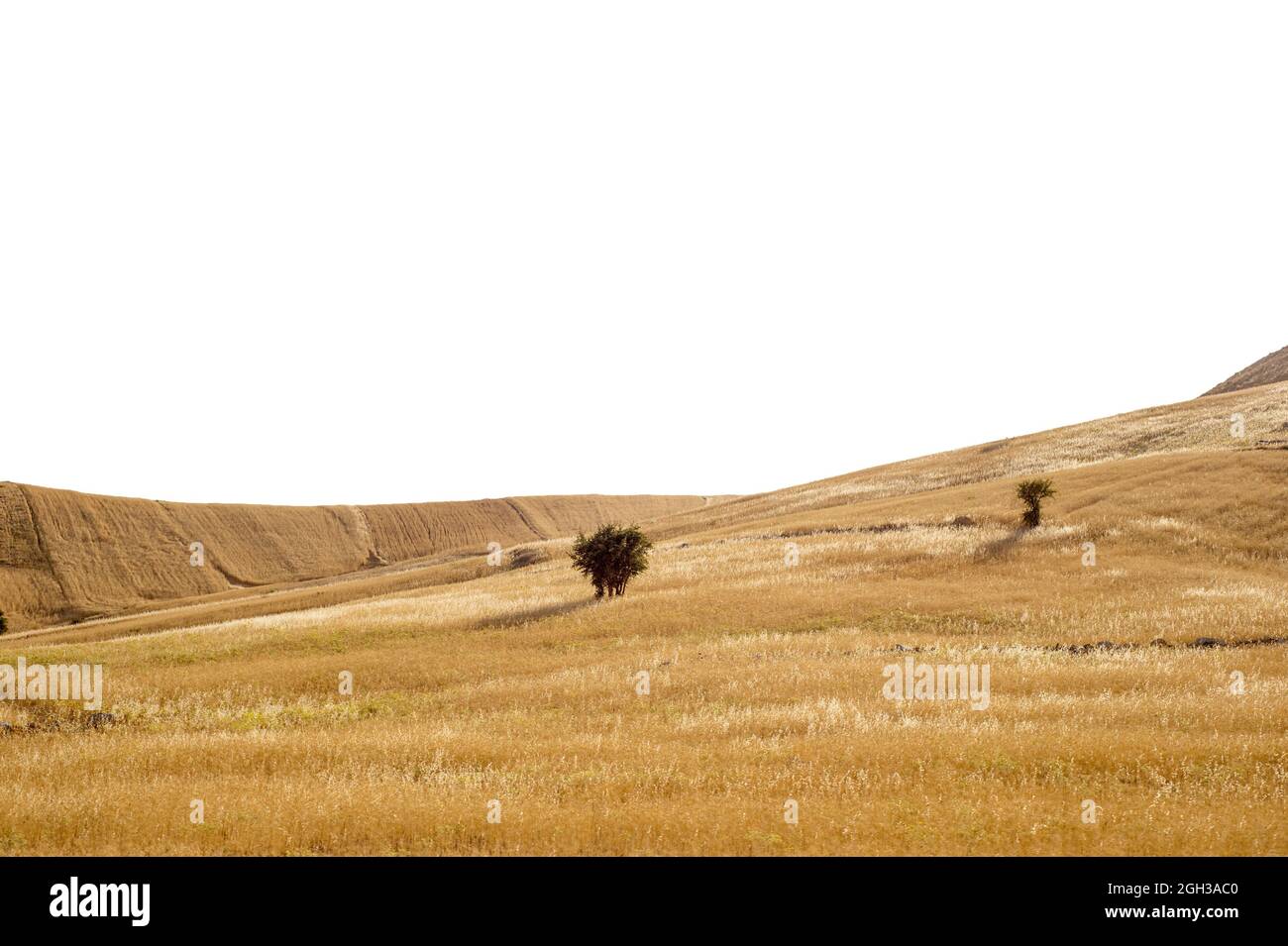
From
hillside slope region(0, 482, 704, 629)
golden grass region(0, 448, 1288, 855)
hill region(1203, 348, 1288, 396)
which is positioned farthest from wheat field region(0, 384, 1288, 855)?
hill region(1203, 348, 1288, 396)

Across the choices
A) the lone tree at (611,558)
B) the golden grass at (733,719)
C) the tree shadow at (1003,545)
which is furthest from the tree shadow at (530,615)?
the tree shadow at (1003,545)

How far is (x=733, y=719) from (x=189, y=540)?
12835 cm

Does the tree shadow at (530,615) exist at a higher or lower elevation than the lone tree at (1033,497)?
lower

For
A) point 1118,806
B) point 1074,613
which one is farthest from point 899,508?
point 1118,806

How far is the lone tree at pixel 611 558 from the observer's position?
39125 millimetres

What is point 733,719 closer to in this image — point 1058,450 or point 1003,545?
point 1003,545

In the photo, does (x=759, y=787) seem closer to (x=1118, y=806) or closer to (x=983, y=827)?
(x=983, y=827)

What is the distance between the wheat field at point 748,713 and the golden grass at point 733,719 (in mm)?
96

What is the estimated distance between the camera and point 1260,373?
474 feet

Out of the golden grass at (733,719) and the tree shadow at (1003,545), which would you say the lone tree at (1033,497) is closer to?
the tree shadow at (1003,545)
